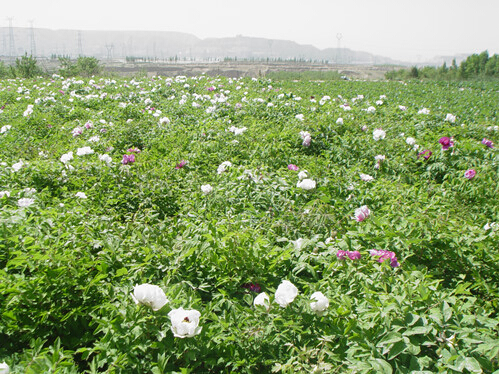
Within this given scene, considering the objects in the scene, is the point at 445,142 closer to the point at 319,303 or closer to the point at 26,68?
the point at 319,303

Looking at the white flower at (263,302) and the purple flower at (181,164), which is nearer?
the white flower at (263,302)

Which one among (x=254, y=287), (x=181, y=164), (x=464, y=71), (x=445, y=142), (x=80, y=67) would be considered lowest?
(x=254, y=287)

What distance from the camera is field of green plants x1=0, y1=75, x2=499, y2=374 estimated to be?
1.28 meters

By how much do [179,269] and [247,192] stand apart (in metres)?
1.09

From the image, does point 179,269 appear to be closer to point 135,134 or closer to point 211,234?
point 211,234

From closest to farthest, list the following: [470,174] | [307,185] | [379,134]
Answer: [307,185]
[470,174]
[379,134]

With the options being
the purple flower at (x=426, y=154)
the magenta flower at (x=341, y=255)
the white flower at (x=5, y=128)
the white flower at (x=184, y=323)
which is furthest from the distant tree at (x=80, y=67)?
the white flower at (x=184, y=323)

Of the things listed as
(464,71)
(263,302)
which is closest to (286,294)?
(263,302)

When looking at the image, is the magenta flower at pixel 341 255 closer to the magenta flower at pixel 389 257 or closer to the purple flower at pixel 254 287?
the magenta flower at pixel 389 257

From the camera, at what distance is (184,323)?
1.26 metres

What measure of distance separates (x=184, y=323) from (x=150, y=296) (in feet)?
0.54

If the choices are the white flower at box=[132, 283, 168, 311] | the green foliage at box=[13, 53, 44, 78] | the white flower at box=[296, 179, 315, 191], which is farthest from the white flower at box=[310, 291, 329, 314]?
the green foliage at box=[13, 53, 44, 78]

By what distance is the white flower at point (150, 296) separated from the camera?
1296mm

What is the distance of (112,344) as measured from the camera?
1.31 meters
